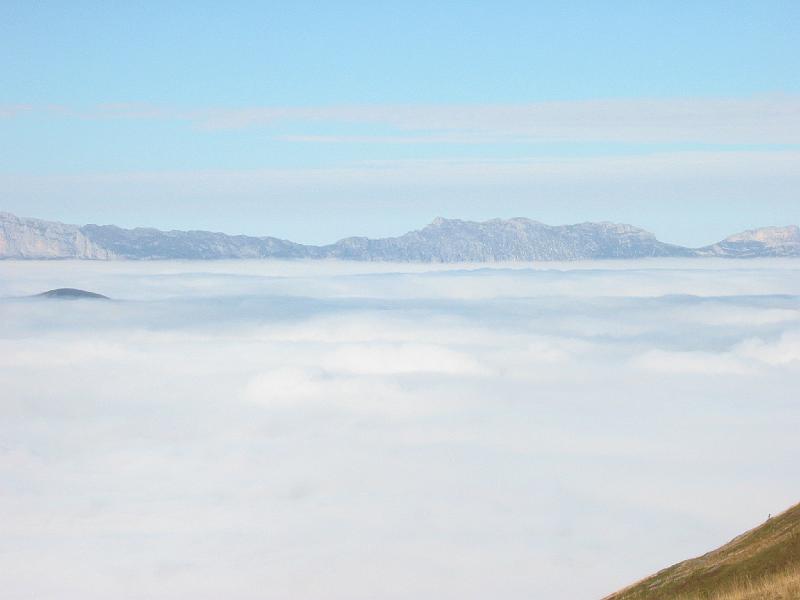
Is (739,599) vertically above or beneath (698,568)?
above

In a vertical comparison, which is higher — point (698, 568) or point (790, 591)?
point (790, 591)

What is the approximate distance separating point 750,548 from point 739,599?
69.4 feet

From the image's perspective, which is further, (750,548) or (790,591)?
(750,548)

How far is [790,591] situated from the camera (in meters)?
37.6

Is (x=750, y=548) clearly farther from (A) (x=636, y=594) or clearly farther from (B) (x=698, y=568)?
(A) (x=636, y=594)

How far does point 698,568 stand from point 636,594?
4008 mm

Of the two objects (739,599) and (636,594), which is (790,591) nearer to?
(739,599)

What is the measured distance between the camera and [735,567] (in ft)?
186

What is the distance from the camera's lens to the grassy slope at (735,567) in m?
52.9

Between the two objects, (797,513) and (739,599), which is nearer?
(739,599)

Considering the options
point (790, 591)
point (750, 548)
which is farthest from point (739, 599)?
point (750, 548)

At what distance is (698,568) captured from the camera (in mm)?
61375

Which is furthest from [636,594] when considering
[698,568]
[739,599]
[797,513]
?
[739,599]

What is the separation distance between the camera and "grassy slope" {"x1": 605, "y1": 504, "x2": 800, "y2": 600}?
2084 inches
